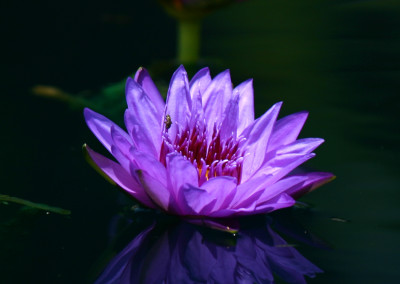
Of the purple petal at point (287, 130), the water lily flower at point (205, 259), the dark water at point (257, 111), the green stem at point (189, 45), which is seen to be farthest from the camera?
the green stem at point (189, 45)

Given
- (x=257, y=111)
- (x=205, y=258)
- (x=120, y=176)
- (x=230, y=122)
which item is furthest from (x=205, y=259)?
(x=257, y=111)

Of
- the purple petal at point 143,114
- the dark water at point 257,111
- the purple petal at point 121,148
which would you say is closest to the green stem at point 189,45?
the dark water at point 257,111

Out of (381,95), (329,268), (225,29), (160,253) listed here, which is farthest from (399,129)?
(225,29)

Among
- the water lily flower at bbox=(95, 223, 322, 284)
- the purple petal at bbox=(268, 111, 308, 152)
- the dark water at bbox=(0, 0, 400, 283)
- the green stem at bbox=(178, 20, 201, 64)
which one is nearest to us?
the water lily flower at bbox=(95, 223, 322, 284)

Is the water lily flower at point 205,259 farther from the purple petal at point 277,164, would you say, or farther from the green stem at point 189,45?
the green stem at point 189,45

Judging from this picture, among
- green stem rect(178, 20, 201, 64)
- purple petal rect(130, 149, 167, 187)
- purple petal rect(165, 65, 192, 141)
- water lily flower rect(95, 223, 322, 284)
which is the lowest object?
water lily flower rect(95, 223, 322, 284)

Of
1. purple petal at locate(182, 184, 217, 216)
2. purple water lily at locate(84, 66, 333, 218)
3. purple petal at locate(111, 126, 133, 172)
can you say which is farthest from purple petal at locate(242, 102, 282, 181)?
purple petal at locate(111, 126, 133, 172)

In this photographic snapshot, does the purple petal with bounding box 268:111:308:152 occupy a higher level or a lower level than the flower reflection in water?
higher

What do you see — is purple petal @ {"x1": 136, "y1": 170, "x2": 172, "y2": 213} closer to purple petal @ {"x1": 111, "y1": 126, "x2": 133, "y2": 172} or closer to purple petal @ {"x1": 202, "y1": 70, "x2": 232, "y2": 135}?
purple petal @ {"x1": 111, "y1": 126, "x2": 133, "y2": 172}
